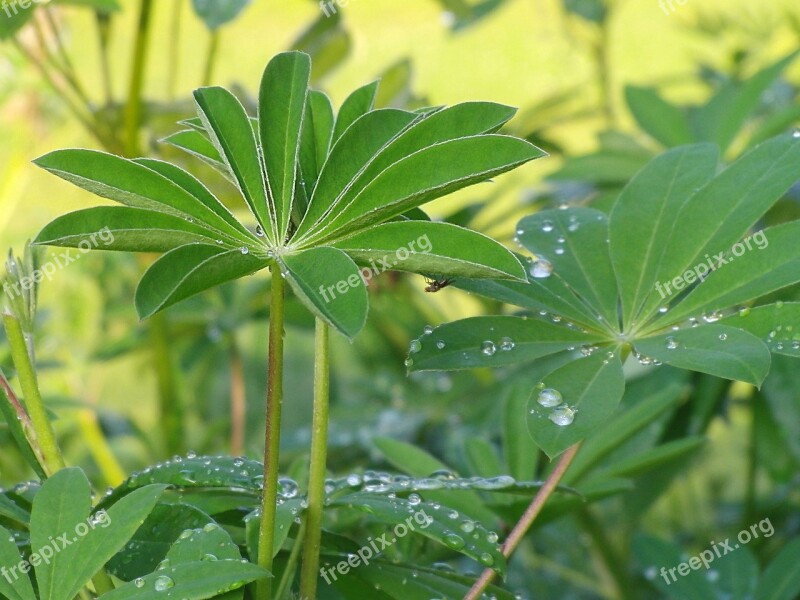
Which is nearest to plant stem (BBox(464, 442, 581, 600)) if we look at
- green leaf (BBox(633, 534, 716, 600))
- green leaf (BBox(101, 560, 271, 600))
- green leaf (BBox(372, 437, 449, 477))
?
green leaf (BBox(101, 560, 271, 600))

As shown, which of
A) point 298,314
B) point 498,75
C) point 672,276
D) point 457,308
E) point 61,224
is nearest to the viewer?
point 61,224

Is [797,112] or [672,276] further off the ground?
[797,112]

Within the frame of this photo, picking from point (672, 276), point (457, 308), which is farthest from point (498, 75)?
point (672, 276)

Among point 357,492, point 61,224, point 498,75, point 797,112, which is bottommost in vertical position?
point 357,492

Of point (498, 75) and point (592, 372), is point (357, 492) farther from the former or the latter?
point (498, 75)

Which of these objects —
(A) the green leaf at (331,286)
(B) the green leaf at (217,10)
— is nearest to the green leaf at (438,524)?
(A) the green leaf at (331,286)

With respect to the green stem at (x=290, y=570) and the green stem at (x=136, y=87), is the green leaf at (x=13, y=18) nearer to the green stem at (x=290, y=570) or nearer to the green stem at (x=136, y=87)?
the green stem at (x=136, y=87)
